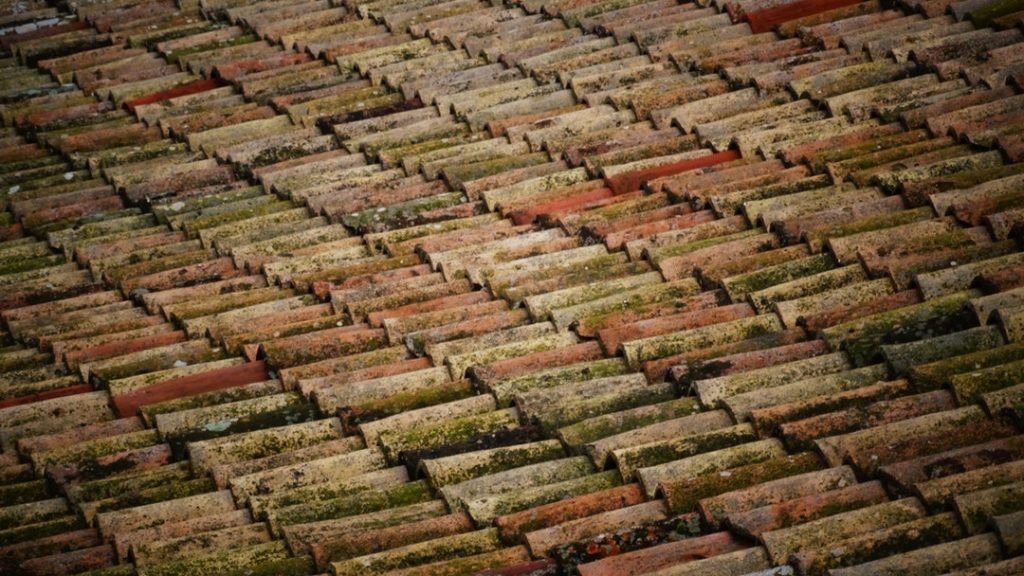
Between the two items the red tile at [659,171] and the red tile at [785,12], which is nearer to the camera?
the red tile at [659,171]

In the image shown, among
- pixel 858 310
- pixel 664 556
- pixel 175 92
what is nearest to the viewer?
pixel 664 556

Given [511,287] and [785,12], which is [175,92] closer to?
[511,287]

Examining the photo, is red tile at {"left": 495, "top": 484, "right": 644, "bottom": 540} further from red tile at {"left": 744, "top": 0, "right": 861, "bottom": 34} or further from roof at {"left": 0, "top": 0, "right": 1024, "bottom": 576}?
red tile at {"left": 744, "top": 0, "right": 861, "bottom": 34}

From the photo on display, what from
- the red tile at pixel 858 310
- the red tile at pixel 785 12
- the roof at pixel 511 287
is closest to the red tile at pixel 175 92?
the roof at pixel 511 287

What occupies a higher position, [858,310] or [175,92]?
[175,92]

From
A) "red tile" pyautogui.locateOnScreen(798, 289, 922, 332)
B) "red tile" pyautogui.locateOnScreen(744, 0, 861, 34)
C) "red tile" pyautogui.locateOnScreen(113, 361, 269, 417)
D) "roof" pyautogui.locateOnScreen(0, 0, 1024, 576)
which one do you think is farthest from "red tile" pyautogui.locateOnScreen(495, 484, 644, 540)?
"red tile" pyautogui.locateOnScreen(744, 0, 861, 34)

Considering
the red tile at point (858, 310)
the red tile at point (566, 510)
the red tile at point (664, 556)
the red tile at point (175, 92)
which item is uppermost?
the red tile at point (175, 92)

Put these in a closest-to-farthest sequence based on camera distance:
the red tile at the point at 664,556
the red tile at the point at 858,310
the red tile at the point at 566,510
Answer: the red tile at the point at 664,556 < the red tile at the point at 566,510 < the red tile at the point at 858,310

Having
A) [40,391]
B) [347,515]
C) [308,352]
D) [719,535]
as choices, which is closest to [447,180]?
[308,352]

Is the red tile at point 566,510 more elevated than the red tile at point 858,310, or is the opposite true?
the red tile at point 858,310

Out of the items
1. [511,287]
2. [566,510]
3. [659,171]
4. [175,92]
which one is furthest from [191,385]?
[175,92]

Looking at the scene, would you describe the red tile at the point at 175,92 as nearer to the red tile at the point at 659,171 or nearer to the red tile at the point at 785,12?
the red tile at the point at 659,171

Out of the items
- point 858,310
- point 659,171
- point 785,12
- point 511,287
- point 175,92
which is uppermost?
point 175,92
